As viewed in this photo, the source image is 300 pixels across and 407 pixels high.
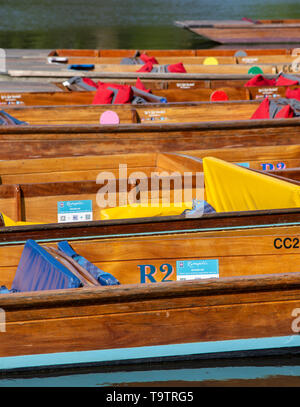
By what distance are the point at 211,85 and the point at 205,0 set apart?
108 feet

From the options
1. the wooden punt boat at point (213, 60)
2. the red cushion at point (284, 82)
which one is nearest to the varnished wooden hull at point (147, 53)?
the wooden punt boat at point (213, 60)

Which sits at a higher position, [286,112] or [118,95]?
[118,95]

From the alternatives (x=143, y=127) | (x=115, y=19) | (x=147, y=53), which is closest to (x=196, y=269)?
(x=143, y=127)

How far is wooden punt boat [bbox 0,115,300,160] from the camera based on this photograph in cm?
689

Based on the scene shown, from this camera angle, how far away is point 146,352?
3.78 m

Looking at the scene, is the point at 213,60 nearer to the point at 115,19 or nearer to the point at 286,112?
the point at 286,112

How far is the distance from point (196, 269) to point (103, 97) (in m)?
4.51

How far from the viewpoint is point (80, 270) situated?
12.8ft

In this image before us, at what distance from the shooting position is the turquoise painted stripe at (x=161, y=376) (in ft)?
→ 12.5

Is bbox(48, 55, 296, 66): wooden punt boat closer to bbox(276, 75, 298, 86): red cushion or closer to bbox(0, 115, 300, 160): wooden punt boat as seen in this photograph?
bbox(276, 75, 298, 86): red cushion

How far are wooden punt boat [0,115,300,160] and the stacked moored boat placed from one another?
13 millimetres

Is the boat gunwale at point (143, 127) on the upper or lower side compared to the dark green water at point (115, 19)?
lower

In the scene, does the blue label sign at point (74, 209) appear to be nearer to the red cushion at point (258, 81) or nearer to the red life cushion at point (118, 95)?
the red life cushion at point (118, 95)

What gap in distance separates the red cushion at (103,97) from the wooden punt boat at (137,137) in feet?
4.88
